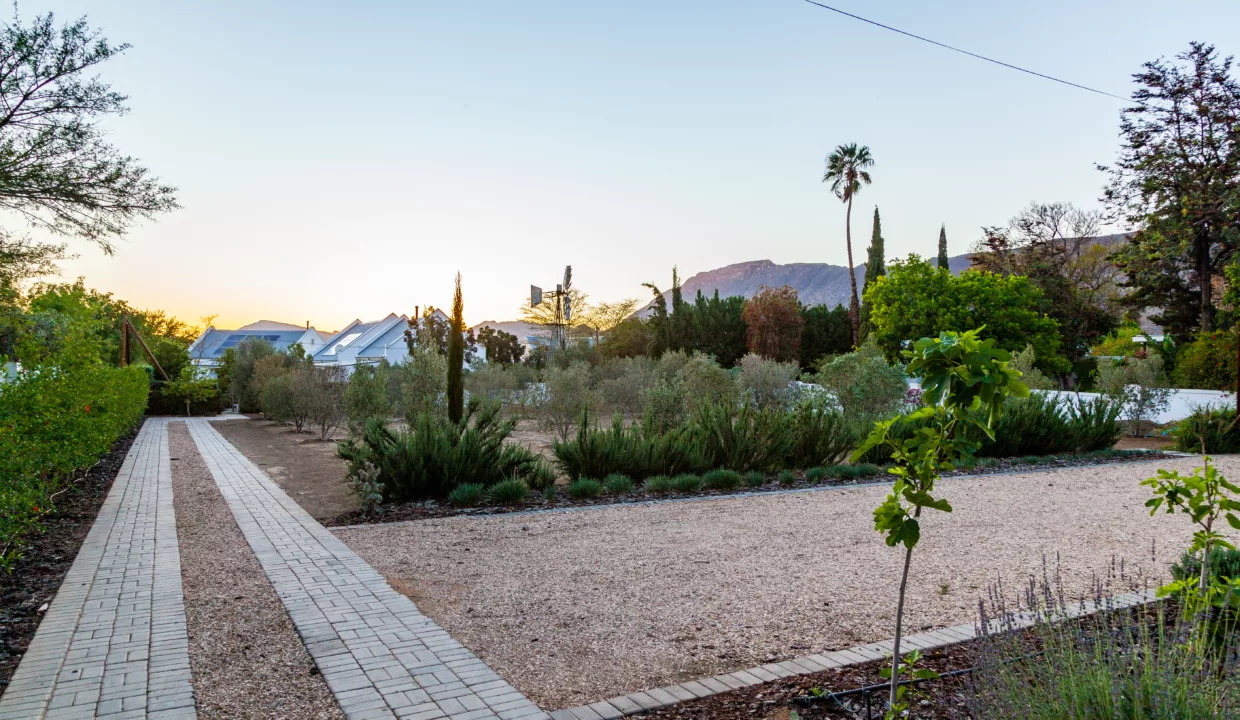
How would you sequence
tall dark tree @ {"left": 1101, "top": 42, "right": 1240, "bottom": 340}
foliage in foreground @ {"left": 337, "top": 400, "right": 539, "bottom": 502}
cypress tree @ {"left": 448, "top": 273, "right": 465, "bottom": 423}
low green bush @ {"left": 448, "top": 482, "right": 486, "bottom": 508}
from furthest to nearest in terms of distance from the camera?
tall dark tree @ {"left": 1101, "top": 42, "right": 1240, "bottom": 340} < cypress tree @ {"left": 448, "top": 273, "right": 465, "bottom": 423} < foliage in foreground @ {"left": 337, "top": 400, "right": 539, "bottom": 502} < low green bush @ {"left": 448, "top": 482, "right": 486, "bottom": 508}

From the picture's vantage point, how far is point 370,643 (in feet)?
12.0

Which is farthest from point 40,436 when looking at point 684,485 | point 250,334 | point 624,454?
point 250,334

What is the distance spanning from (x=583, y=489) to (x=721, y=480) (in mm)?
1750

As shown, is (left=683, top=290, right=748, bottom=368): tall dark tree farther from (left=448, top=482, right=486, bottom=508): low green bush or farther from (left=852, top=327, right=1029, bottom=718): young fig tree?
(left=852, top=327, right=1029, bottom=718): young fig tree

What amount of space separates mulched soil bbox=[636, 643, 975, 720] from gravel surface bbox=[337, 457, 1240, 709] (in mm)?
332

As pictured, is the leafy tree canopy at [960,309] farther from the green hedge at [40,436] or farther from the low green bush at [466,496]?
the green hedge at [40,436]

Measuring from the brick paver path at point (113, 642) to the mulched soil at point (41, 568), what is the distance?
7cm

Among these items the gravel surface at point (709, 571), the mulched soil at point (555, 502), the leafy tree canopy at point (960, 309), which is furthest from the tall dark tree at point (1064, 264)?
the gravel surface at point (709, 571)

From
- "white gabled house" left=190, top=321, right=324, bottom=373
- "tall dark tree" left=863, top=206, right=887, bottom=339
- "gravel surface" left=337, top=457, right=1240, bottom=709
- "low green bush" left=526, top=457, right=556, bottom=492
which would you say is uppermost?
"tall dark tree" left=863, top=206, right=887, bottom=339

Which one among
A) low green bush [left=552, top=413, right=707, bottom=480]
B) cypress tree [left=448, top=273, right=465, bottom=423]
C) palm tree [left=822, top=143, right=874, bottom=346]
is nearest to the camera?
low green bush [left=552, top=413, right=707, bottom=480]

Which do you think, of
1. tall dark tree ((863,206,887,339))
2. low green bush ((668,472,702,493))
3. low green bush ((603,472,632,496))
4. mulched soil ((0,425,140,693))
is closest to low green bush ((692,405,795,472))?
low green bush ((668,472,702,493))

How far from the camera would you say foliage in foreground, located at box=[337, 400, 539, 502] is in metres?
7.94

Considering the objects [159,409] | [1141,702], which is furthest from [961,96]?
[159,409]

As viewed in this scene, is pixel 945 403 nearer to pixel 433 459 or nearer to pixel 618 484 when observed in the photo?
pixel 618 484
